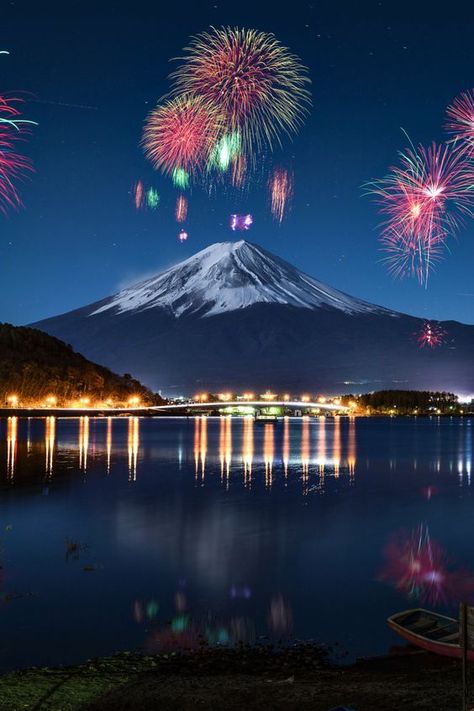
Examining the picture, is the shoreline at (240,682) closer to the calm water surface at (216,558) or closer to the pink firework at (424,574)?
the calm water surface at (216,558)

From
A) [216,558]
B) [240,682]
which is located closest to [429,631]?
[240,682]

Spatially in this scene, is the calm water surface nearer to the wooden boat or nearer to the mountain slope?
the wooden boat

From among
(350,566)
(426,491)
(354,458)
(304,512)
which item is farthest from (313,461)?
(350,566)

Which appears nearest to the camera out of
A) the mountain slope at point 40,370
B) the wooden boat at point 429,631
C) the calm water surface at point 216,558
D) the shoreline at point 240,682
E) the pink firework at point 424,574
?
the shoreline at point 240,682

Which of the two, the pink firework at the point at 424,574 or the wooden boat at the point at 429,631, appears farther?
the pink firework at the point at 424,574

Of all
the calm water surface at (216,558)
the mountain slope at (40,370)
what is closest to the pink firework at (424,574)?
A: the calm water surface at (216,558)

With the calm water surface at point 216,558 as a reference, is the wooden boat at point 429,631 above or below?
above

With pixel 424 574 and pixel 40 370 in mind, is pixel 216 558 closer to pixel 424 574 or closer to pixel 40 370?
pixel 424 574

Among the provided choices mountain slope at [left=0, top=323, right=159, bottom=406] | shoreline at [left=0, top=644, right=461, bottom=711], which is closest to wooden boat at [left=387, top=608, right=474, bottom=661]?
shoreline at [left=0, top=644, right=461, bottom=711]
